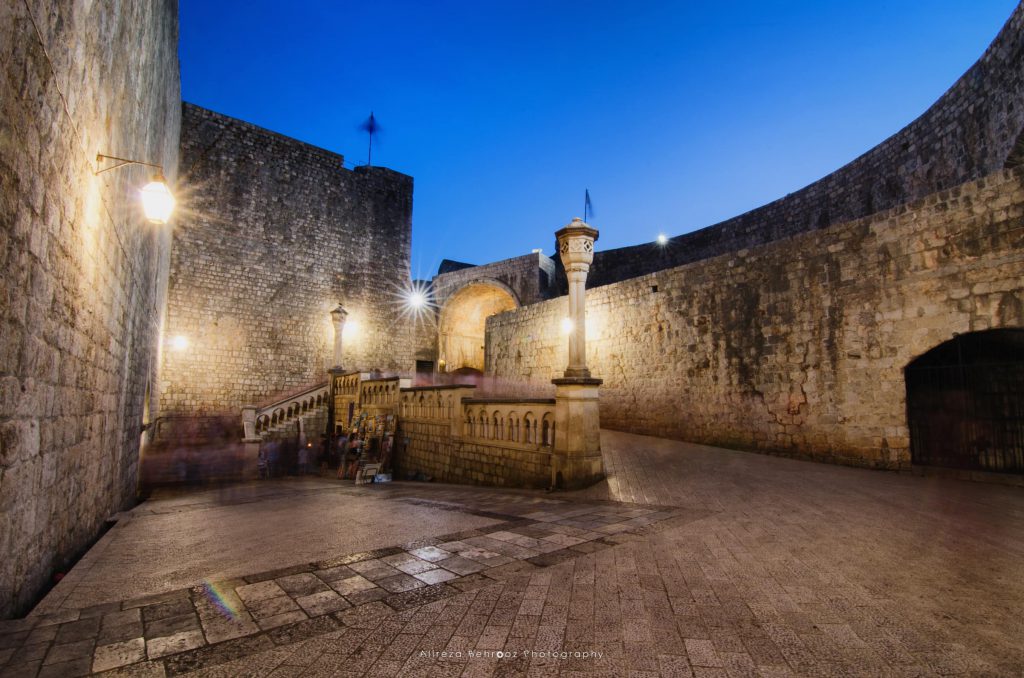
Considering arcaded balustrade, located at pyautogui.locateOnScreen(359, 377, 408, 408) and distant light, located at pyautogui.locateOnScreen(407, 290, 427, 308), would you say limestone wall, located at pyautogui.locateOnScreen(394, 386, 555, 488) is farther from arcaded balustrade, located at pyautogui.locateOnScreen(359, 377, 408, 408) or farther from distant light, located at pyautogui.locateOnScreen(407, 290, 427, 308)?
distant light, located at pyautogui.locateOnScreen(407, 290, 427, 308)

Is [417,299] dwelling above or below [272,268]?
below

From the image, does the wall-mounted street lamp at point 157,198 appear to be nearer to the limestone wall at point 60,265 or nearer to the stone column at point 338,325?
the limestone wall at point 60,265

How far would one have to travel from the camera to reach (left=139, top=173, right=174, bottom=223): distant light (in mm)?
4355

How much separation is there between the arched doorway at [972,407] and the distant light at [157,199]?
10.7 metres

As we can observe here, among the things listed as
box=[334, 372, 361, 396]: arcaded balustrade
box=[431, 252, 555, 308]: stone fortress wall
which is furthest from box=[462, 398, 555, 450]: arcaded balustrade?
box=[431, 252, 555, 308]: stone fortress wall

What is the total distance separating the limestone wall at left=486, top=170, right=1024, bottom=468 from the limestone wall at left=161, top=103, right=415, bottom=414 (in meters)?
11.4

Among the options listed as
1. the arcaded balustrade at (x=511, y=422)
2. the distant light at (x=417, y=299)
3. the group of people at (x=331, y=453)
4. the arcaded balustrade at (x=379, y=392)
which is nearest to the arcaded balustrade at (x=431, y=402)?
the arcaded balustrade at (x=511, y=422)

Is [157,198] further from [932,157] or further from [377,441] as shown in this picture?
[932,157]

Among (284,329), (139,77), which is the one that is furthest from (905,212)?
(284,329)

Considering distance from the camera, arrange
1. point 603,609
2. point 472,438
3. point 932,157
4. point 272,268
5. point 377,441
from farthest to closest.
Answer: point 272,268 → point 377,441 → point 932,157 → point 472,438 → point 603,609

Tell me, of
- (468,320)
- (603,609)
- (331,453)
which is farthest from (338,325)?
(603,609)

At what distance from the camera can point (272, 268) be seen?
1744 centimetres

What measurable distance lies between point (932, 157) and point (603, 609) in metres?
11.7

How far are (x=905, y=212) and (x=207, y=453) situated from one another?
1574 cm
